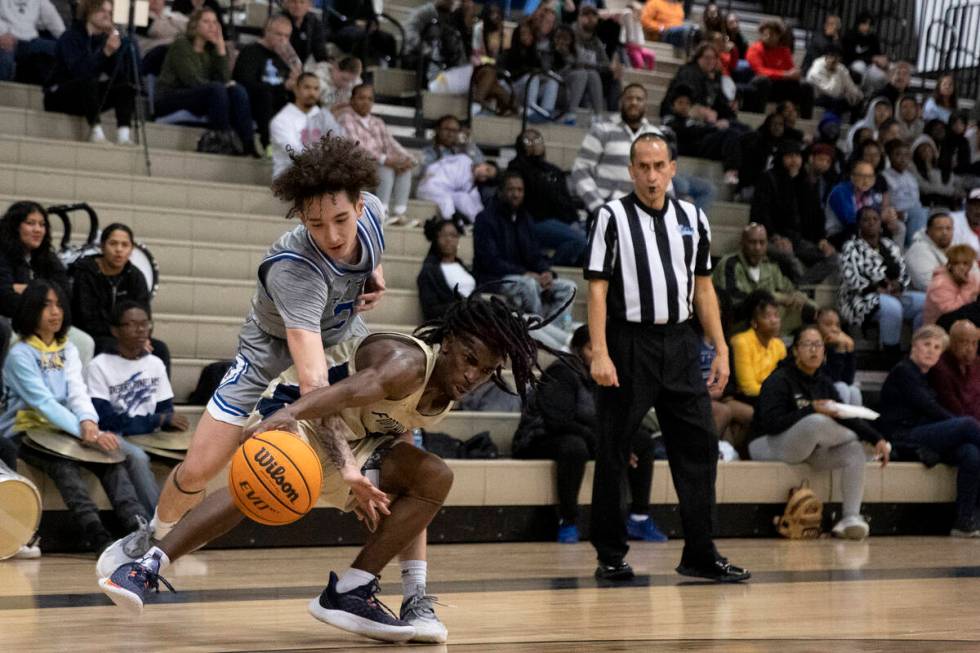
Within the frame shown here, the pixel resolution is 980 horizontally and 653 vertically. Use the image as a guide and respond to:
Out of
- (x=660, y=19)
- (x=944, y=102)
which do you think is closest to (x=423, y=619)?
(x=944, y=102)

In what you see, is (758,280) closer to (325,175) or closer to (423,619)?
(423,619)

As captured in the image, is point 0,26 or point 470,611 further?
point 0,26

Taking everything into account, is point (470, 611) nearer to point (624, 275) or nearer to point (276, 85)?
point (624, 275)

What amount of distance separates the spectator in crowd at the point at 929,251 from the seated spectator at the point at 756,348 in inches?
88.8

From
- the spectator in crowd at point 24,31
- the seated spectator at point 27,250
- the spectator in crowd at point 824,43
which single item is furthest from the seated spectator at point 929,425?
the spectator in crowd at point 824,43

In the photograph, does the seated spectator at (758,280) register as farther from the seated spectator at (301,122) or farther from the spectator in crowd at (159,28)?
the spectator in crowd at (159,28)

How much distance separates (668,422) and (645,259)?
0.67 metres

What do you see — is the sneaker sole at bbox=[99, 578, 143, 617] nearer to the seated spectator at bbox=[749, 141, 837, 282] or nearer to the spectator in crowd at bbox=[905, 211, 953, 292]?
the seated spectator at bbox=[749, 141, 837, 282]

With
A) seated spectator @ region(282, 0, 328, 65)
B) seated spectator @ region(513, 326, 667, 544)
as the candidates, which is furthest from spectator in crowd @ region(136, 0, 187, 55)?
seated spectator @ region(513, 326, 667, 544)

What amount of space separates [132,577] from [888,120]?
10105 millimetres

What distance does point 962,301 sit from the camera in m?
10.2

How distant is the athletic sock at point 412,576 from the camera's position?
444 cm

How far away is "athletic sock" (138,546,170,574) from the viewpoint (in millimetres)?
4219

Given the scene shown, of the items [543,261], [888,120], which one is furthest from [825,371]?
[888,120]
